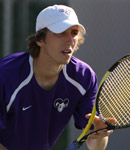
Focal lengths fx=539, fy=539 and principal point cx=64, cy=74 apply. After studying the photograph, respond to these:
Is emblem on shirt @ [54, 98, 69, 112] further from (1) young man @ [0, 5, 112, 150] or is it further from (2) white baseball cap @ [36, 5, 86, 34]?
(2) white baseball cap @ [36, 5, 86, 34]

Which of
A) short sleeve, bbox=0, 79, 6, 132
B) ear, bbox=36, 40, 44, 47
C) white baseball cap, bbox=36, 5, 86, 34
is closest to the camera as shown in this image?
short sleeve, bbox=0, 79, 6, 132

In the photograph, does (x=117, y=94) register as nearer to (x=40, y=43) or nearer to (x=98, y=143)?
(x=98, y=143)

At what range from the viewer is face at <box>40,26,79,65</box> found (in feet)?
11.7

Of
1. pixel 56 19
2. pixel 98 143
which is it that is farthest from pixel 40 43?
pixel 98 143

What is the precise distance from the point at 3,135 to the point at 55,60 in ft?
2.23

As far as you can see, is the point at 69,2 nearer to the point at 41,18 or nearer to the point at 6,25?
the point at 6,25

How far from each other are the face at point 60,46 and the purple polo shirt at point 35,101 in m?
0.14

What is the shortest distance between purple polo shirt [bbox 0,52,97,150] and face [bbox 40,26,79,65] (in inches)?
5.7

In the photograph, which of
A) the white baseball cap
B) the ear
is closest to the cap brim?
the white baseball cap

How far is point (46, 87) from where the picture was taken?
3770 mm

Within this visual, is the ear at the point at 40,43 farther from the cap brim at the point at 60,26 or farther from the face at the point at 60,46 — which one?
the cap brim at the point at 60,26

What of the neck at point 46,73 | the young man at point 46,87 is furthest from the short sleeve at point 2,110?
the neck at point 46,73

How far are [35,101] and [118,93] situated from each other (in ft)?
1.88

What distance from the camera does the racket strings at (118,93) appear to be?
3650 mm
